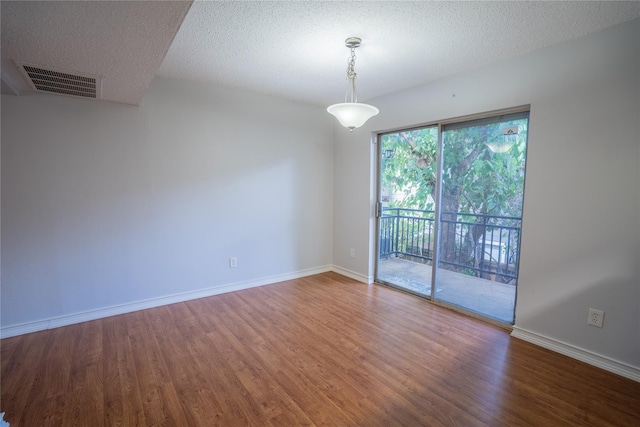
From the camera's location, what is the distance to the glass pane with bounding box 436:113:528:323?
2742 millimetres

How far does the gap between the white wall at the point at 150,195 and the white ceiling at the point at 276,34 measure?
37 cm

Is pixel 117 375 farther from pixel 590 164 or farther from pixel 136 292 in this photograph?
pixel 590 164

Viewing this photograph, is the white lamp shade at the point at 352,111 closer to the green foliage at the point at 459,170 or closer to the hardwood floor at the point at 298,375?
the green foliage at the point at 459,170

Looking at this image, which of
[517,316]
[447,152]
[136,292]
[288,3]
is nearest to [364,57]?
[288,3]

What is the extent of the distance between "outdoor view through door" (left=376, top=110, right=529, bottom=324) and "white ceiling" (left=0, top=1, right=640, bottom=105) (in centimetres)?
74

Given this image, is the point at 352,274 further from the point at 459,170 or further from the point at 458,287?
the point at 459,170

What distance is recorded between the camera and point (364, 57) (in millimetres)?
Result: 2592

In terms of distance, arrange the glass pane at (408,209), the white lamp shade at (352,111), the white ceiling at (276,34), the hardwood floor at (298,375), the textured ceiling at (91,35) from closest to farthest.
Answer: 1. the textured ceiling at (91,35)
2. the white ceiling at (276,34)
3. the hardwood floor at (298,375)
4. the white lamp shade at (352,111)
5. the glass pane at (408,209)

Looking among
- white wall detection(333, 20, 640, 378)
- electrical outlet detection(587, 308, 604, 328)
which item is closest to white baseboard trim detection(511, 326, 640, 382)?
white wall detection(333, 20, 640, 378)

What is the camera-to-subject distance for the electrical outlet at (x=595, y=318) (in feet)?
7.16

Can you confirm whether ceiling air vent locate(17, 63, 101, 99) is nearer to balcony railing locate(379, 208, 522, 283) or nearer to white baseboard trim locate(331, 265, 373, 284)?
balcony railing locate(379, 208, 522, 283)

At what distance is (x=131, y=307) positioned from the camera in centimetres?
307

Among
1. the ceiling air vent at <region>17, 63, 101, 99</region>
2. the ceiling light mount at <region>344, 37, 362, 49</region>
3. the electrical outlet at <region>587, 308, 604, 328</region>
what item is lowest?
the electrical outlet at <region>587, 308, 604, 328</region>

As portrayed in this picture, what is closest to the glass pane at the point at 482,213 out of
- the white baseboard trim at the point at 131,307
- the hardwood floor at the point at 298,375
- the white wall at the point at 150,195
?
the hardwood floor at the point at 298,375
